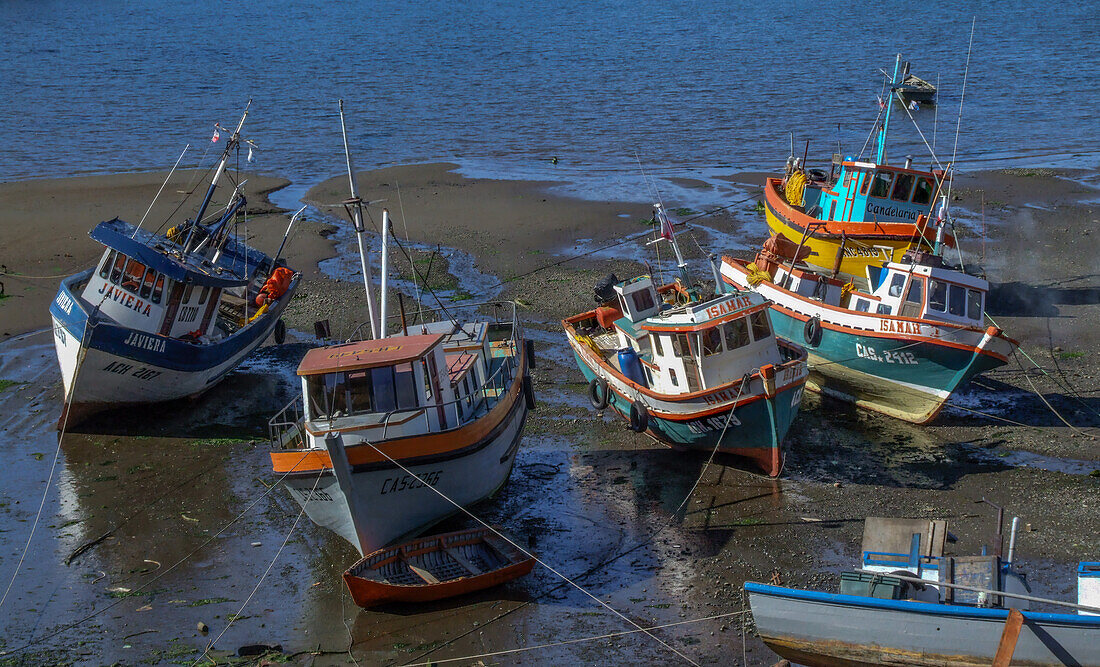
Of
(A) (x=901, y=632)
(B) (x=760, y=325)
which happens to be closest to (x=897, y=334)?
(B) (x=760, y=325)

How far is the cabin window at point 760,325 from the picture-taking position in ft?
56.2

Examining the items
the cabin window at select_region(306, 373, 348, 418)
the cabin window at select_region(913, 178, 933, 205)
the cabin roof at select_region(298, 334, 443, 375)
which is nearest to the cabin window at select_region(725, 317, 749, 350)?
the cabin roof at select_region(298, 334, 443, 375)

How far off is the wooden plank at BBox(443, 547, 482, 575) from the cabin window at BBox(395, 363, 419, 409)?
81.1 inches

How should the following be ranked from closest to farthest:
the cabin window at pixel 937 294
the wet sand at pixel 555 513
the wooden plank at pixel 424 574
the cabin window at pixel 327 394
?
the wet sand at pixel 555 513 → the wooden plank at pixel 424 574 → the cabin window at pixel 327 394 → the cabin window at pixel 937 294

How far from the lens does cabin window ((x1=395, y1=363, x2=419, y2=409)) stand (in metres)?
14.3

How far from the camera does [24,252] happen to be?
28828 mm

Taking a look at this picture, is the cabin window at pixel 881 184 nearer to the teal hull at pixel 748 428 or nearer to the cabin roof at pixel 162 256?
the teal hull at pixel 748 428

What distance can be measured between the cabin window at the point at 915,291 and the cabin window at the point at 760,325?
3.23m

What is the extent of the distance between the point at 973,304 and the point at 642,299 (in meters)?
5.97

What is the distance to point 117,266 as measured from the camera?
19.9 metres

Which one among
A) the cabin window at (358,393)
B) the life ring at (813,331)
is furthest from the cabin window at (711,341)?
the cabin window at (358,393)

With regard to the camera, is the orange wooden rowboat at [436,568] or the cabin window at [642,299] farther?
the cabin window at [642,299]

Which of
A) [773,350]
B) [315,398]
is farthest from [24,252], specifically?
[773,350]

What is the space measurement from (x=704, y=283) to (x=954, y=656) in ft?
52.2
